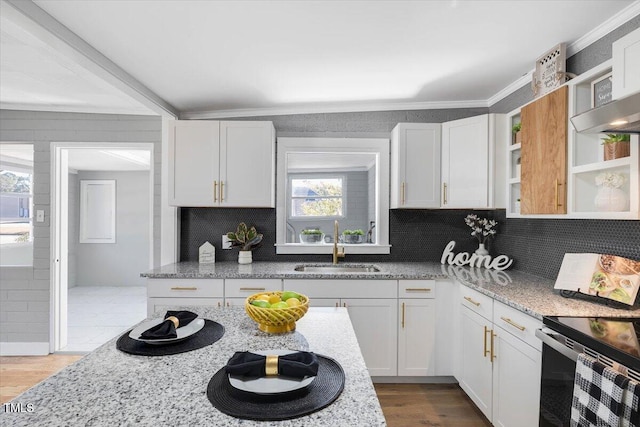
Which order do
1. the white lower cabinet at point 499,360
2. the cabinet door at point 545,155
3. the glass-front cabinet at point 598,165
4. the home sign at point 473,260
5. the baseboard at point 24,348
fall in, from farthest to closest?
the baseboard at point 24,348 → the home sign at point 473,260 → the cabinet door at point 545,155 → the white lower cabinet at point 499,360 → the glass-front cabinet at point 598,165

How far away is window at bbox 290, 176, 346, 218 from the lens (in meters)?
3.57

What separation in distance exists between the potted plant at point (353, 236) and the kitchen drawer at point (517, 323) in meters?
1.56

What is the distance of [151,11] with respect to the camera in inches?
72.5

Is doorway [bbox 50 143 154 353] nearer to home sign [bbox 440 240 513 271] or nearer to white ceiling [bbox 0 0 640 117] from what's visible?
white ceiling [bbox 0 0 640 117]

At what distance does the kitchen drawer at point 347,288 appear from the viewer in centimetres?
276

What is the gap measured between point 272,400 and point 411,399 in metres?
2.14

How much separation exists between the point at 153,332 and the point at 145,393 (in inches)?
13.6

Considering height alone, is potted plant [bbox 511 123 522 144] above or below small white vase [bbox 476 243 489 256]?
above

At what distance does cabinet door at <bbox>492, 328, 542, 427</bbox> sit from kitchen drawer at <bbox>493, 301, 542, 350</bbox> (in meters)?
0.03

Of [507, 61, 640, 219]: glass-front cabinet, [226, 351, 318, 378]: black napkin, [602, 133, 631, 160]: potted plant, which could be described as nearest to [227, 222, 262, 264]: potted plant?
[226, 351, 318, 378]: black napkin

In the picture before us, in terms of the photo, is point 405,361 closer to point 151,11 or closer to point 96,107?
point 151,11

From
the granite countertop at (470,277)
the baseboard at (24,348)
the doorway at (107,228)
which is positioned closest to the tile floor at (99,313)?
the doorway at (107,228)

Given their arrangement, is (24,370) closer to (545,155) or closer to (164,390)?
(164,390)

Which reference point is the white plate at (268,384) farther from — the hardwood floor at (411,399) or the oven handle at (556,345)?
the hardwood floor at (411,399)
